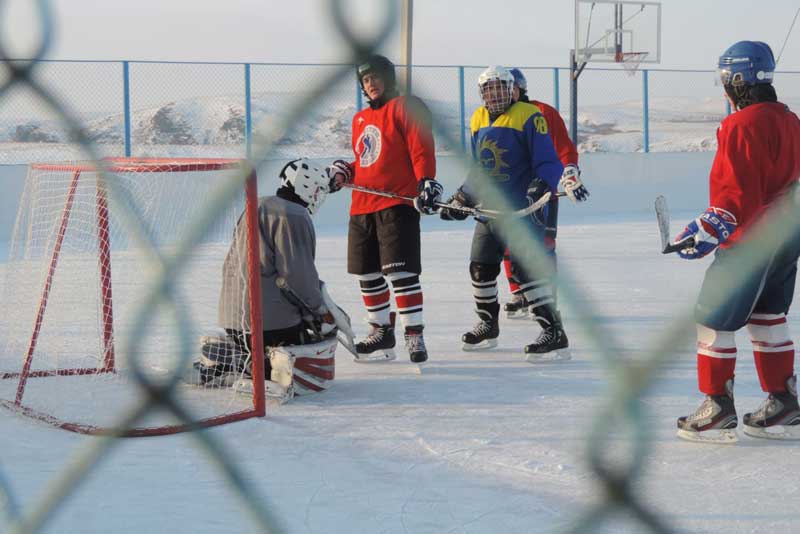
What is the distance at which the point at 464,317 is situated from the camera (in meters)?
4.82

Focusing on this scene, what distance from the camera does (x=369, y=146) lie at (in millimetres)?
3758

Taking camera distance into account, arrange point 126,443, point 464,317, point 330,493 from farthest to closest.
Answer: point 464,317 < point 126,443 < point 330,493

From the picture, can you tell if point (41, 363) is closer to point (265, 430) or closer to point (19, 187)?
point (265, 430)

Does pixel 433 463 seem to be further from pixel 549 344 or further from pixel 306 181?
pixel 549 344

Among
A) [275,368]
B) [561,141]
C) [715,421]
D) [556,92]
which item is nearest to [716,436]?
[715,421]

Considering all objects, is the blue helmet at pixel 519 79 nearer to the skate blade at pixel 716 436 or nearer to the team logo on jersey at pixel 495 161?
the team logo on jersey at pixel 495 161

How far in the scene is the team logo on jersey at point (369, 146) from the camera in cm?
374

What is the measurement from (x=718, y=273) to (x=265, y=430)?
4.28ft

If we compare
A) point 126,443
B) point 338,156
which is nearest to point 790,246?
point 126,443

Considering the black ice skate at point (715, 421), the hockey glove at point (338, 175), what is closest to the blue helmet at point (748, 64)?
the black ice skate at point (715, 421)

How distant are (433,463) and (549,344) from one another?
1344mm

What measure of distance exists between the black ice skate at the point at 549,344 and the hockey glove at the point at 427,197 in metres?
0.83

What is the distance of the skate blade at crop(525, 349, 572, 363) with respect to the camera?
3783 millimetres

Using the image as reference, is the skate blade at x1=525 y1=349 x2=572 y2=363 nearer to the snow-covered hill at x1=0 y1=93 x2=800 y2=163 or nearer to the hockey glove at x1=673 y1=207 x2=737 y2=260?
the hockey glove at x1=673 y1=207 x2=737 y2=260
